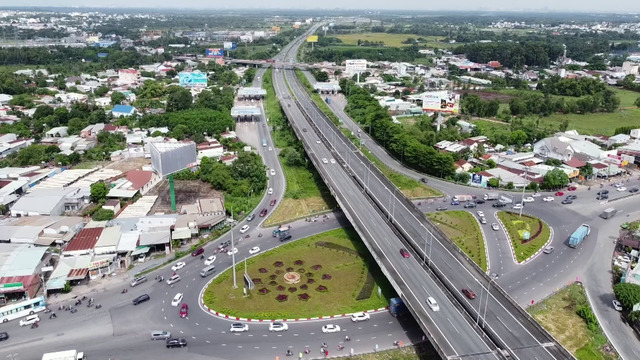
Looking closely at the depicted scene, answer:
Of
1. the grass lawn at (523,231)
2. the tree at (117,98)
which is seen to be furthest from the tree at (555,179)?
the tree at (117,98)

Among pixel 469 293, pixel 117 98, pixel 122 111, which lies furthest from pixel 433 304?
pixel 117 98

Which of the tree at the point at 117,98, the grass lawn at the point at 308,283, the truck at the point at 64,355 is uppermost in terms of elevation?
the tree at the point at 117,98

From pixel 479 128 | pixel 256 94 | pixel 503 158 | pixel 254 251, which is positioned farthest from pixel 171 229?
pixel 256 94

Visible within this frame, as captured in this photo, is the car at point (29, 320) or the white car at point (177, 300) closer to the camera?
the car at point (29, 320)

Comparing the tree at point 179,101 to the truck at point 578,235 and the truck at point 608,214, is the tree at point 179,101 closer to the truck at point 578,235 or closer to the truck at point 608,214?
the truck at point 578,235

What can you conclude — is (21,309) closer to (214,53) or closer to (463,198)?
(463,198)

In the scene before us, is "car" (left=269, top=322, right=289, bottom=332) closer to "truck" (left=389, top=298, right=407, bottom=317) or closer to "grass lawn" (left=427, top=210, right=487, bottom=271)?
"truck" (left=389, top=298, right=407, bottom=317)

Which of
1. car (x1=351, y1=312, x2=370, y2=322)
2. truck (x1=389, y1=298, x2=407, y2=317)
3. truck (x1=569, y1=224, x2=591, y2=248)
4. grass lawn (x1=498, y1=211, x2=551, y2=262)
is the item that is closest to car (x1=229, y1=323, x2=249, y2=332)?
car (x1=351, y1=312, x2=370, y2=322)
